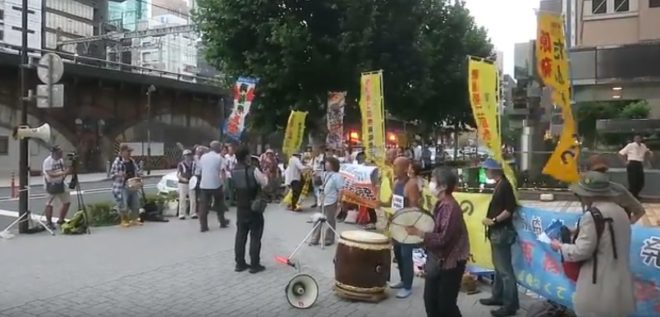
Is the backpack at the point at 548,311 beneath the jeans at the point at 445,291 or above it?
beneath

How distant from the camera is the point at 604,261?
13.5ft

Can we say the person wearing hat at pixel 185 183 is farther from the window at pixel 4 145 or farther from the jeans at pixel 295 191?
the window at pixel 4 145

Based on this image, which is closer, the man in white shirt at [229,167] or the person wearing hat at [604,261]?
the person wearing hat at [604,261]

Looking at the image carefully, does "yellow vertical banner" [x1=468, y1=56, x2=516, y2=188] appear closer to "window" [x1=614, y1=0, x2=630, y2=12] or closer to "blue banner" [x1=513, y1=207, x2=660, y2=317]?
"blue banner" [x1=513, y1=207, x2=660, y2=317]

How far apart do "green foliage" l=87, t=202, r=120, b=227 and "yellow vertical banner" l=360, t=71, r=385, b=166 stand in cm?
571

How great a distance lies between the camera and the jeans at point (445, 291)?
197 inches

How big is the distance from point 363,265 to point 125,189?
7413 mm

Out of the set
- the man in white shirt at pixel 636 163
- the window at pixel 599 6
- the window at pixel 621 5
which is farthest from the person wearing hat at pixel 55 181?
the window at pixel 621 5

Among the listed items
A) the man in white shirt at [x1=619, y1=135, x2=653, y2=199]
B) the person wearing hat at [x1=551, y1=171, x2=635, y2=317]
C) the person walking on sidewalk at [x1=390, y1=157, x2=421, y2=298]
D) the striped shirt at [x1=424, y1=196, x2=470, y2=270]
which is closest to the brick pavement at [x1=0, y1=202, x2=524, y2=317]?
the person walking on sidewalk at [x1=390, y1=157, x2=421, y2=298]

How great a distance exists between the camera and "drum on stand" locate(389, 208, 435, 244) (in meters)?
5.40

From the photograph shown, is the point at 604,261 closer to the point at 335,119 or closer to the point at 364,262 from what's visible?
the point at 364,262

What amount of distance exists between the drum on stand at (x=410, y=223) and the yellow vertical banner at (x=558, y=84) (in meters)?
2.68

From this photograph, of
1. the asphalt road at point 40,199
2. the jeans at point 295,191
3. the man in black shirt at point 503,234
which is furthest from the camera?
the jeans at point 295,191

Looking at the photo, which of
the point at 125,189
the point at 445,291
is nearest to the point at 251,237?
the point at 445,291
